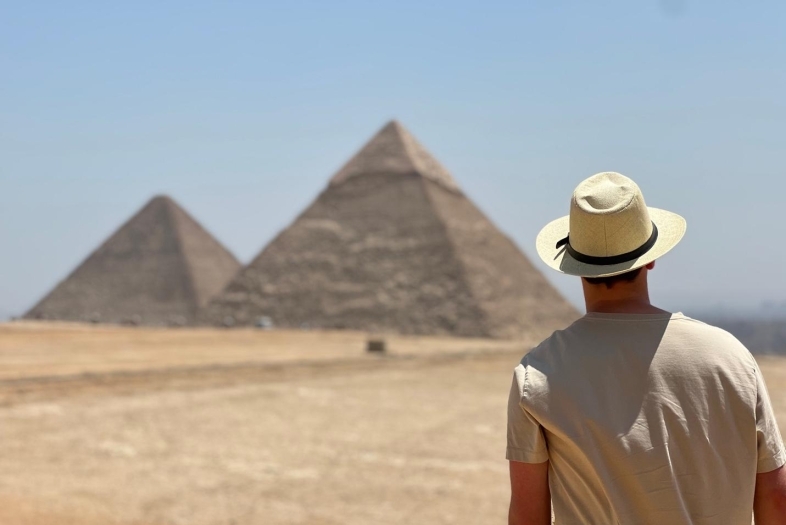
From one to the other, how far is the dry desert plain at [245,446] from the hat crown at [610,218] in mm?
5307

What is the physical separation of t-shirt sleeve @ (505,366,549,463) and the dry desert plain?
5206mm

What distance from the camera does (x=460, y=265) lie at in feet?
228

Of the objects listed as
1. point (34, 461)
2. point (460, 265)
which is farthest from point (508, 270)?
point (34, 461)

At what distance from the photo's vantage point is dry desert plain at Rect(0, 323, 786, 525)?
708 centimetres

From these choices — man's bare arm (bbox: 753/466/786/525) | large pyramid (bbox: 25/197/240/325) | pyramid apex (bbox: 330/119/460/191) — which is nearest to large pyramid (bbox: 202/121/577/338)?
pyramid apex (bbox: 330/119/460/191)

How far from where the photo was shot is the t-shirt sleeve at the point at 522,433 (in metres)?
1.82

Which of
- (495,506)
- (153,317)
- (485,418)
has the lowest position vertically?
(153,317)

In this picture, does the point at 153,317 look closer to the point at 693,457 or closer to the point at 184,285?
the point at 184,285

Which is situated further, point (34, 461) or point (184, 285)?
point (184, 285)

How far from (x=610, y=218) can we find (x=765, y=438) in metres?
0.59

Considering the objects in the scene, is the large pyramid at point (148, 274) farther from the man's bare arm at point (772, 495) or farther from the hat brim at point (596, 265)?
the man's bare arm at point (772, 495)

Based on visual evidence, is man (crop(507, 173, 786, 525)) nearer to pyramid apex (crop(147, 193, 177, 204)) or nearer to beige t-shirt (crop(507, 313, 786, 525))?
beige t-shirt (crop(507, 313, 786, 525))

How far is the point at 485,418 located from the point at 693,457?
11083 mm

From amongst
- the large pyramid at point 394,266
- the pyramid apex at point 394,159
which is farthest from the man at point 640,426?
the pyramid apex at point 394,159
